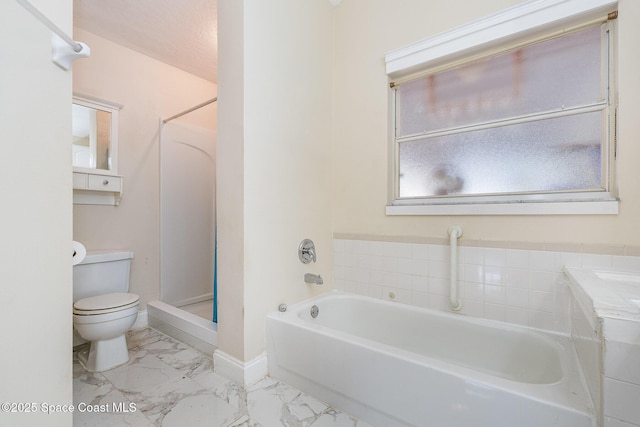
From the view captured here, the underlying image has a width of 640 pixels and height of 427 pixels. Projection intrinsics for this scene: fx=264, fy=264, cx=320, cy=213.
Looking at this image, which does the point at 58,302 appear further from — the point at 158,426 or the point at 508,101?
the point at 508,101

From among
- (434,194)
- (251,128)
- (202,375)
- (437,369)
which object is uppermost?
(251,128)

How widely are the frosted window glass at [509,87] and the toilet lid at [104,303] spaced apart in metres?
2.19

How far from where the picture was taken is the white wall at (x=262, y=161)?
151cm

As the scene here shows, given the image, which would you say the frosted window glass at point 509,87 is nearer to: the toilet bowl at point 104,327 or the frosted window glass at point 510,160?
the frosted window glass at point 510,160

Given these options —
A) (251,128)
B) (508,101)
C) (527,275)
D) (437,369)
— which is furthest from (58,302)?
(508,101)

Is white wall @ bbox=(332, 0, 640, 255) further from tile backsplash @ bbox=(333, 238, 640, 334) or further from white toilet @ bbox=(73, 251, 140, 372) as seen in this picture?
white toilet @ bbox=(73, 251, 140, 372)

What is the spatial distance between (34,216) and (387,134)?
1844 millimetres

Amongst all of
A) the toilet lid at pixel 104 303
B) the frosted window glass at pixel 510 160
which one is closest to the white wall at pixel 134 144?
the toilet lid at pixel 104 303

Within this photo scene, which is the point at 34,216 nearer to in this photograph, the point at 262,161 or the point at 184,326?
the point at 262,161

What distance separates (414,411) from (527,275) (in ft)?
3.11

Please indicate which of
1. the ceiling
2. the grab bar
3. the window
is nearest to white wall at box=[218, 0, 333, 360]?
the ceiling

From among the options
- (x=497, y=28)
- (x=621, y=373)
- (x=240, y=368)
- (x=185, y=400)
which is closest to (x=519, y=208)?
(x=621, y=373)

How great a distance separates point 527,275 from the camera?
144 centimetres

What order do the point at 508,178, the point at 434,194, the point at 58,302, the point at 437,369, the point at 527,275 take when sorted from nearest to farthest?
1. the point at 58,302
2. the point at 437,369
3. the point at 527,275
4. the point at 508,178
5. the point at 434,194
